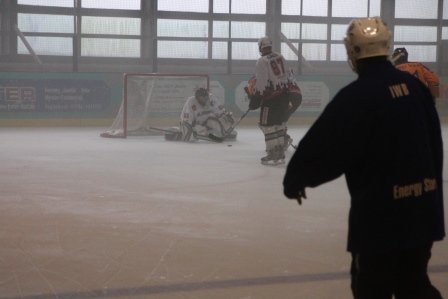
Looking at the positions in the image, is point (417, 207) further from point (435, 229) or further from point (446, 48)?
point (446, 48)

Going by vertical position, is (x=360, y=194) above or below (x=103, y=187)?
above

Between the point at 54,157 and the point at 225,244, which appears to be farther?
the point at 54,157

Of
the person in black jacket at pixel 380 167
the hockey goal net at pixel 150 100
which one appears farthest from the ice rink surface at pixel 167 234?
the hockey goal net at pixel 150 100

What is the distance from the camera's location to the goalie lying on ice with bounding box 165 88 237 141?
11.6 meters

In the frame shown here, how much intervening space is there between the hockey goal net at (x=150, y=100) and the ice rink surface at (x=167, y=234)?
394 centimetres

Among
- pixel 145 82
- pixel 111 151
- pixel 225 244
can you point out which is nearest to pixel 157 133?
pixel 145 82

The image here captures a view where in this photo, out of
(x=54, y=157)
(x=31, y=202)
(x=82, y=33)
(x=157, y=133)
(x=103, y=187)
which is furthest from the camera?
(x=82, y=33)

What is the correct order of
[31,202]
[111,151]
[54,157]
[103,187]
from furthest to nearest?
[111,151] → [54,157] → [103,187] → [31,202]

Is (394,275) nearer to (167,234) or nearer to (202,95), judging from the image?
(167,234)

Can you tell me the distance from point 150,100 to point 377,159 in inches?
441

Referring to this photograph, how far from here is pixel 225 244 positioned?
4.50 metres

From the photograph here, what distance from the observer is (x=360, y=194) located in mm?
2426

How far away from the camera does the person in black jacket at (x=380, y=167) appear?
2371 mm

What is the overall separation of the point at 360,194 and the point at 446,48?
1484cm
